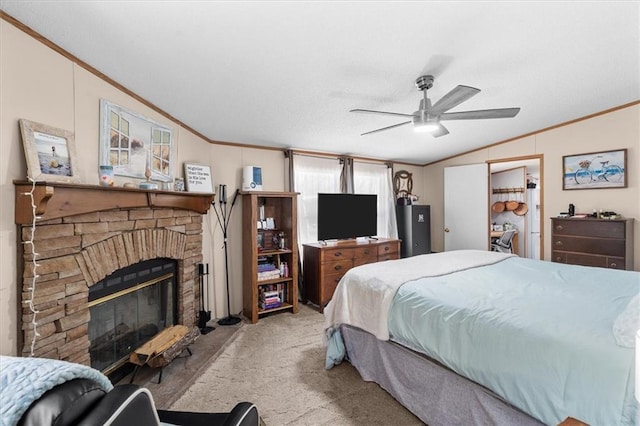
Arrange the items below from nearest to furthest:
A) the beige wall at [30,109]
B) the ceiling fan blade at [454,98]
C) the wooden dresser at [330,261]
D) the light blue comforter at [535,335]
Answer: the light blue comforter at [535,335] < the beige wall at [30,109] < the ceiling fan blade at [454,98] < the wooden dresser at [330,261]

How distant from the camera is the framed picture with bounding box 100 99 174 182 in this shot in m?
2.04

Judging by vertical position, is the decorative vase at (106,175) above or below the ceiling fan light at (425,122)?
below

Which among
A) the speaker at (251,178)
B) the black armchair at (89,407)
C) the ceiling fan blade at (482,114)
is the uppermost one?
the ceiling fan blade at (482,114)

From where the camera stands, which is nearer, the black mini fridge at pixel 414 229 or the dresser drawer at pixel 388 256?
the dresser drawer at pixel 388 256

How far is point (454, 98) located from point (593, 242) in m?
2.93

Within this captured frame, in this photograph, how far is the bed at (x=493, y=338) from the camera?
3.95ft

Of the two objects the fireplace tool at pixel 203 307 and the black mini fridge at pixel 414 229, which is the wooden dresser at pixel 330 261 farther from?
the fireplace tool at pixel 203 307

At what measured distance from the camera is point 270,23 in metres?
1.64

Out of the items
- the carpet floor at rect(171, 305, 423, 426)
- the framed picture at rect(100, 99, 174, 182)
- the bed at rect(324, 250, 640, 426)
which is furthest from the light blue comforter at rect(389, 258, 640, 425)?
the framed picture at rect(100, 99, 174, 182)

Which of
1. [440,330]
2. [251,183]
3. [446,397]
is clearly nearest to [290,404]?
[446,397]

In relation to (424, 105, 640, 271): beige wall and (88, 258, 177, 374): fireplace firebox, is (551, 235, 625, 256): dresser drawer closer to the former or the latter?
(424, 105, 640, 271): beige wall

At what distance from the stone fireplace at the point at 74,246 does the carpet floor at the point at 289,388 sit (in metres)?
0.90

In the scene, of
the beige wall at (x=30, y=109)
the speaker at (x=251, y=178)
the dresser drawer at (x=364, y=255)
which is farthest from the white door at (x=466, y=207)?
the beige wall at (x=30, y=109)

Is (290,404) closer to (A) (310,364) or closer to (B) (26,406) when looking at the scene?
(A) (310,364)
